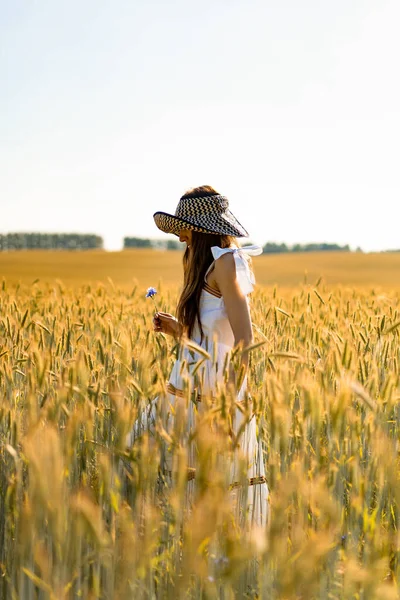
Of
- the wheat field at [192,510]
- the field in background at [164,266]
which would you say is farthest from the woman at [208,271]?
the field in background at [164,266]

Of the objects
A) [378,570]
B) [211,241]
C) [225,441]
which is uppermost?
[211,241]

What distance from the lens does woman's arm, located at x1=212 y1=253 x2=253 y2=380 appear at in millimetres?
2184

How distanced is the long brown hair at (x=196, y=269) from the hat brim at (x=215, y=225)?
0.16ft

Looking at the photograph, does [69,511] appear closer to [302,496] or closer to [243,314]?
[302,496]

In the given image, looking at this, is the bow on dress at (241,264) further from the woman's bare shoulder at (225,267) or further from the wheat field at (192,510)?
the wheat field at (192,510)

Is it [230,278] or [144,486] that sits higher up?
[230,278]

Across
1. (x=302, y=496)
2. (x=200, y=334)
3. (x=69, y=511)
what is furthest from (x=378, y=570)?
(x=200, y=334)

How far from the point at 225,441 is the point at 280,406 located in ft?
0.42

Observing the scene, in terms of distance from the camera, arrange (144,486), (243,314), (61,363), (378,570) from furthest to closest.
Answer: (61,363), (243,314), (144,486), (378,570)

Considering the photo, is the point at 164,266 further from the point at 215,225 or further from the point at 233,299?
the point at 233,299

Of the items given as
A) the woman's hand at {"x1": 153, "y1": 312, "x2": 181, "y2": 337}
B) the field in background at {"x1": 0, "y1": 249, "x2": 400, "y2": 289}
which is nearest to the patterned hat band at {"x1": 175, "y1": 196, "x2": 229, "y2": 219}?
the woman's hand at {"x1": 153, "y1": 312, "x2": 181, "y2": 337}

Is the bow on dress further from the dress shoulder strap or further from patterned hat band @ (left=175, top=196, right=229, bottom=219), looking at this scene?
patterned hat band @ (left=175, top=196, right=229, bottom=219)

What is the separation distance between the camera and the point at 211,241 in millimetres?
2377

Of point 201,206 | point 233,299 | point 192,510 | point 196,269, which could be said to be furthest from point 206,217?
point 192,510
